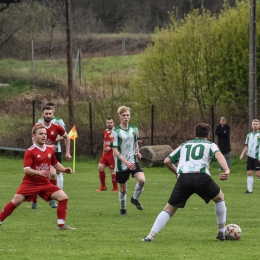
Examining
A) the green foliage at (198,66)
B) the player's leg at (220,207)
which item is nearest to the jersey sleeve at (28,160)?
the player's leg at (220,207)

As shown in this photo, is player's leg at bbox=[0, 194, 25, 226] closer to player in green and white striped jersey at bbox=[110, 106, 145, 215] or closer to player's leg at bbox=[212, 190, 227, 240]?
player in green and white striped jersey at bbox=[110, 106, 145, 215]

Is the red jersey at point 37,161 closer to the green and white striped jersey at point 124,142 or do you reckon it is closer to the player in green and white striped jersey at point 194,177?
the player in green and white striped jersey at point 194,177

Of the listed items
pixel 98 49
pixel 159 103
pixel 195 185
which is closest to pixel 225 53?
pixel 159 103

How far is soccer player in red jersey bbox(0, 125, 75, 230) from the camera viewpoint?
Result: 1120 cm

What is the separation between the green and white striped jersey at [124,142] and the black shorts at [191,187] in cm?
371

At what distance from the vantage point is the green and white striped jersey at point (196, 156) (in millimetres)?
10094

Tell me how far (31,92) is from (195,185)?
34944mm

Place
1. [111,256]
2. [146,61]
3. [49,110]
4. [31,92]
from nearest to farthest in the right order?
[111,256], [49,110], [146,61], [31,92]

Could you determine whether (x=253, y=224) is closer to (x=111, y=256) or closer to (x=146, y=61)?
(x=111, y=256)

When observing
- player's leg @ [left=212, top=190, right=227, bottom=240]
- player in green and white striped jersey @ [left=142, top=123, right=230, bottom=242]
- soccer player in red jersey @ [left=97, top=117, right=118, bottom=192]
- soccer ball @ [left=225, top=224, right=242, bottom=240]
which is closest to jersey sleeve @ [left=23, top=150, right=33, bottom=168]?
player in green and white striped jersey @ [left=142, top=123, right=230, bottom=242]

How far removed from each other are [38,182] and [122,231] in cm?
148

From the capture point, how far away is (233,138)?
30.6m

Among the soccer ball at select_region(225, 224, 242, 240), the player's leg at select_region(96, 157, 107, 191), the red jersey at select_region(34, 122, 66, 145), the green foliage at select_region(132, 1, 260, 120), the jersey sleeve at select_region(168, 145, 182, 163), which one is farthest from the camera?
the green foliage at select_region(132, 1, 260, 120)

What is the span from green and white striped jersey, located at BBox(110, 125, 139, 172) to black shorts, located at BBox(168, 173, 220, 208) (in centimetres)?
371
